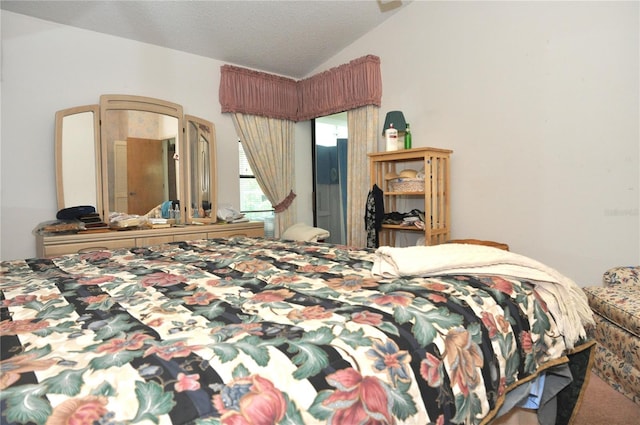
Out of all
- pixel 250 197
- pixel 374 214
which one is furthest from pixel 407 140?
pixel 250 197

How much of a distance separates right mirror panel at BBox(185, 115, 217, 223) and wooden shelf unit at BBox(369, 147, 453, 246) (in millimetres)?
1632

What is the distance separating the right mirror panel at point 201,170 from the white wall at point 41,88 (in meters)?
0.48

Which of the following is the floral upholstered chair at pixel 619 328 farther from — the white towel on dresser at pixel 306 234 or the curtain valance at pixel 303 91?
the curtain valance at pixel 303 91

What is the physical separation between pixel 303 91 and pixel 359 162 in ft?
4.32

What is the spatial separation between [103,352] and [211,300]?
36 cm

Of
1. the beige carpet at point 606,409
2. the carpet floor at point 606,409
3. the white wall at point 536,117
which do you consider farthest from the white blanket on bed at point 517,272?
the white wall at point 536,117

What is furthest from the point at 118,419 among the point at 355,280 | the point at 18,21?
the point at 18,21

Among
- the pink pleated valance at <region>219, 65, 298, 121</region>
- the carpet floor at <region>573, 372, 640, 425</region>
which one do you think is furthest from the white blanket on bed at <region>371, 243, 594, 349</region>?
the pink pleated valance at <region>219, 65, 298, 121</region>

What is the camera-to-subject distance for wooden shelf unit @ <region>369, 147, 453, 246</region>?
301cm

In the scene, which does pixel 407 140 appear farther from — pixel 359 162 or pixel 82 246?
pixel 82 246

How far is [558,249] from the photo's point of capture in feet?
8.44

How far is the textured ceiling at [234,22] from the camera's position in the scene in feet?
9.84

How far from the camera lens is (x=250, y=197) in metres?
4.50

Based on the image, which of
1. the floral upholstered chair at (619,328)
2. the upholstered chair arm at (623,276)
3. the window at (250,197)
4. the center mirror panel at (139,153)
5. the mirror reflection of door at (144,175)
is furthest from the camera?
the window at (250,197)
